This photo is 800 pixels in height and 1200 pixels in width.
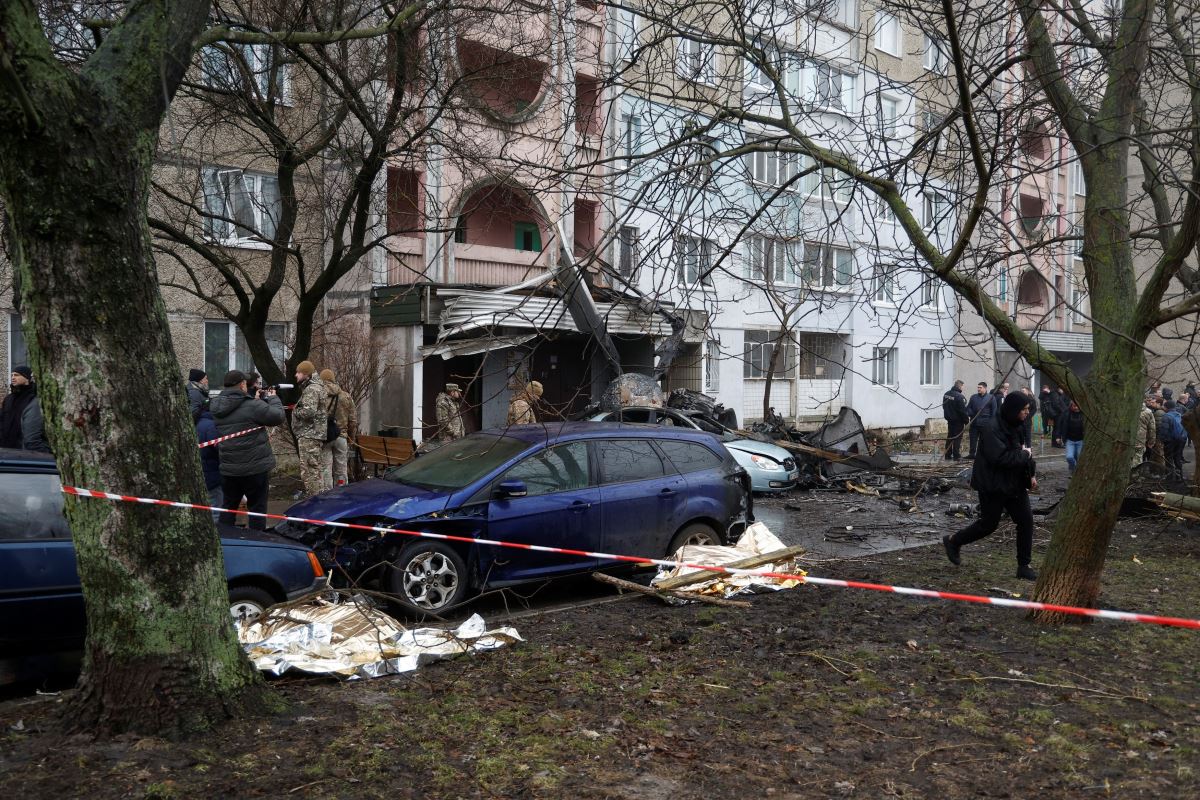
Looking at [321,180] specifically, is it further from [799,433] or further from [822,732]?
[822,732]

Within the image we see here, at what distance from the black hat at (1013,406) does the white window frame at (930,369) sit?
25500 mm

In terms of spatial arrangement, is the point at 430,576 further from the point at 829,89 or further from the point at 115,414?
the point at 829,89

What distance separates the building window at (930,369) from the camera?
110 feet

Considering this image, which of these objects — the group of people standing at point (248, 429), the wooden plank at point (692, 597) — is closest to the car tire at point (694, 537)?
the wooden plank at point (692, 597)

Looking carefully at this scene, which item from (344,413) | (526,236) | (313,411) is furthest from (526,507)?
(526,236)

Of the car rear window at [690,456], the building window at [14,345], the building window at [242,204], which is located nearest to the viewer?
the car rear window at [690,456]

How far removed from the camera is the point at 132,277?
14.7 feet

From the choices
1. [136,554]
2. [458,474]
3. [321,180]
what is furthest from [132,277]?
[321,180]

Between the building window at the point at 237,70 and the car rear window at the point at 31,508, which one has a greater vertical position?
the building window at the point at 237,70

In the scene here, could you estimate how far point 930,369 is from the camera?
34000mm

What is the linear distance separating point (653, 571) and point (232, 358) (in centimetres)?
1183

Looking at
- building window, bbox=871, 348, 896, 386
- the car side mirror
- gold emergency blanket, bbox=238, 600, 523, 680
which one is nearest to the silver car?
the car side mirror

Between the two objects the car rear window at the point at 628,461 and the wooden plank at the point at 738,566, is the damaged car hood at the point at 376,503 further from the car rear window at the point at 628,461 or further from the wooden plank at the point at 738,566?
the wooden plank at the point at 738,566

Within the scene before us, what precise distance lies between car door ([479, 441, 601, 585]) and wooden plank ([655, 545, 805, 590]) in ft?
3.08
